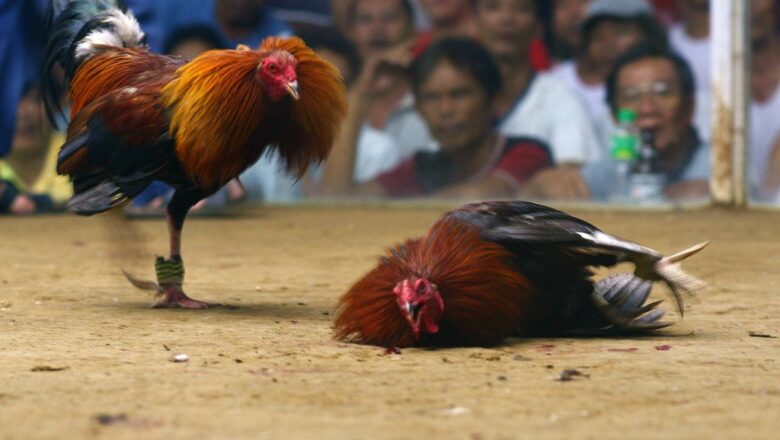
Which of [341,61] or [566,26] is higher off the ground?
[566,26]

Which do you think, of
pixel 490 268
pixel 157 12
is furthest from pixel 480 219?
pixel 157 12

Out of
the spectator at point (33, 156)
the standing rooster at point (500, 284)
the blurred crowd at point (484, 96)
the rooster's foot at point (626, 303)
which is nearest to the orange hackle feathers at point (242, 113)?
the standing rooster at point (500, 284)

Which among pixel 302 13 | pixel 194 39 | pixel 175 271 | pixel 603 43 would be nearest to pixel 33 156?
pixel 194 39

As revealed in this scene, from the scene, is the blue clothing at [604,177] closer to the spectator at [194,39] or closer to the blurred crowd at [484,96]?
the blurred crowd at [484,96]

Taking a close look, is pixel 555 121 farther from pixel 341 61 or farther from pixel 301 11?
pixel 301 11

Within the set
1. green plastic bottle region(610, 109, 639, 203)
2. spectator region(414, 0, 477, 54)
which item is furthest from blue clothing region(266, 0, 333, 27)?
green plastic bottle region(610, 109, 639, 203)

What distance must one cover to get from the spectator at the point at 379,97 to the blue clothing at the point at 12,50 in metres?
3.19

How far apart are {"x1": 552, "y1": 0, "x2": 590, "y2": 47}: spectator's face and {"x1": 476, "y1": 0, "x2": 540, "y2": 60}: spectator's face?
0.74ft

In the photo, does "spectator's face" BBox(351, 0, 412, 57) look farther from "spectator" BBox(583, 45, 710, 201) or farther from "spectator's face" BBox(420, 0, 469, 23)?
"spectator" BBox(583, 45, 710, 201)

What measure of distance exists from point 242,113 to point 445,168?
739cm

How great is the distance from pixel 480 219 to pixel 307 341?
795 millimetres

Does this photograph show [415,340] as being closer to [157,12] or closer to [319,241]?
[319,241]

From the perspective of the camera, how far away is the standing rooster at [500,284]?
4.70 metres

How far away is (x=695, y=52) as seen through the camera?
1198 cm
